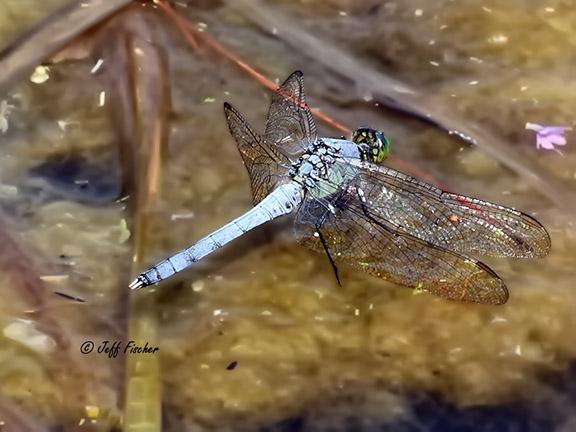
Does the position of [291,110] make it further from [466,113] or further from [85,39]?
[85,39]

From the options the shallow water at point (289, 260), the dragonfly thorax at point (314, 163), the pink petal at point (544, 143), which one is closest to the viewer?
the shallow water at point (289, 260)

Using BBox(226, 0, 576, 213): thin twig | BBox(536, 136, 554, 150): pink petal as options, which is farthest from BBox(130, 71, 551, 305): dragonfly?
BBox(536, 136, 554, 150): pink petal

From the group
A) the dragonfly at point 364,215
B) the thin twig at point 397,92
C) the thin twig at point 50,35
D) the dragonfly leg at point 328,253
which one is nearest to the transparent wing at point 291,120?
the dragonfly at point 364,215

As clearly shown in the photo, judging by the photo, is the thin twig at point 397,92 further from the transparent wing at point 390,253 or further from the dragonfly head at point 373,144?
the transparent wing at point 390,253

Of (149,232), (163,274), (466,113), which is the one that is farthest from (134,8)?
(466,113)

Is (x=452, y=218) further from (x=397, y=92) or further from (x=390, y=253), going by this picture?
(x=397, y=92)

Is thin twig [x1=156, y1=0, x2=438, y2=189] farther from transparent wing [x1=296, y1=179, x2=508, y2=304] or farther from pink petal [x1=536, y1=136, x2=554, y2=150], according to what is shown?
pink petal [x1=536, y1=136, x2=554, y2=150]

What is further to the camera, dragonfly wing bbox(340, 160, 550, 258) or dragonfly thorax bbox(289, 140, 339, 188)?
dragonfly thorax bbox(289, 140, 339, 188)

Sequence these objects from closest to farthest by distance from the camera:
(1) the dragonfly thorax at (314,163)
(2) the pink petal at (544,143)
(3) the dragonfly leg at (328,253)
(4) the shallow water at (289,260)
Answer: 1. (4) the shallow water at (289,260)
2. (3) the dragonfly leg at (328,253)
3. (2) the pink petal at (544,143)
4. (1) the dragonfly thorax at (314,163)

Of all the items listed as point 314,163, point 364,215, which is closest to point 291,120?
point 314,163

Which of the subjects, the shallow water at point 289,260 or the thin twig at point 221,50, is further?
the thin twig at point 221,50
